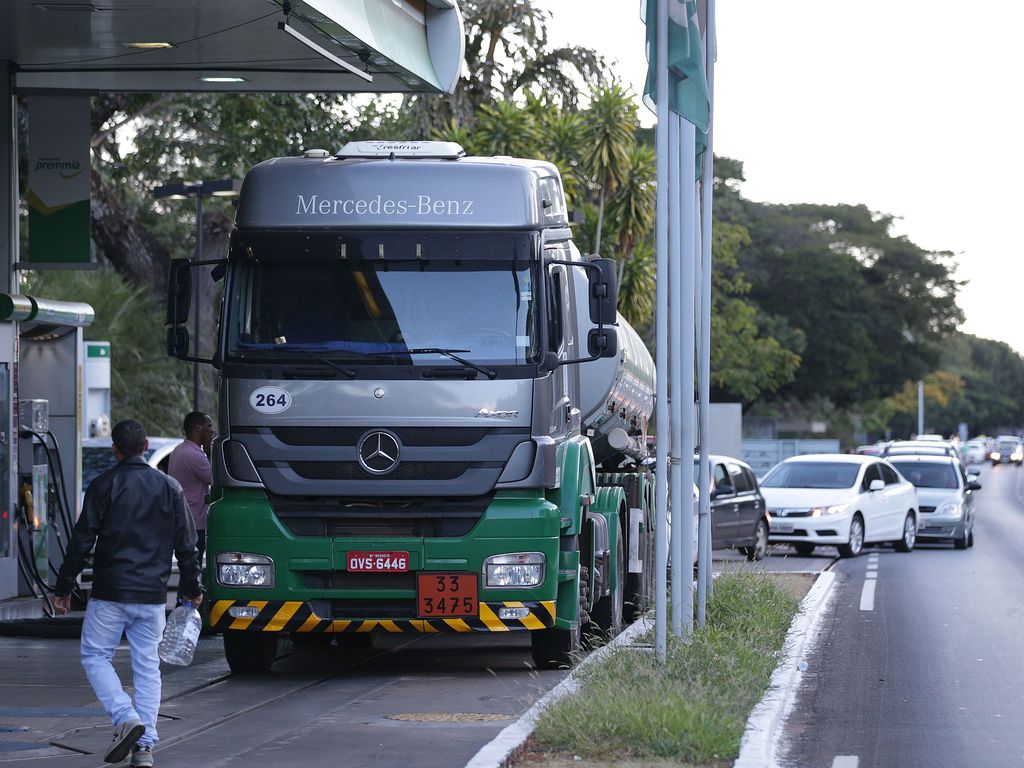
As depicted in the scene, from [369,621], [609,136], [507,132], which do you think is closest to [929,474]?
[609,136]

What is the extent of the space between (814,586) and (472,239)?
30.8ft

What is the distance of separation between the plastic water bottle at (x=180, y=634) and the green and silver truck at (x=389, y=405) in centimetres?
221

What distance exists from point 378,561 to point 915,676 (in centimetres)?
403

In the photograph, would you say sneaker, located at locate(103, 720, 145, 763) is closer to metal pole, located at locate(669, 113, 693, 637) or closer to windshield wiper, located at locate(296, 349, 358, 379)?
windshield wiper, located at locate(296, 349, 358, 379)

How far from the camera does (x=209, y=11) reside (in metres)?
13.6

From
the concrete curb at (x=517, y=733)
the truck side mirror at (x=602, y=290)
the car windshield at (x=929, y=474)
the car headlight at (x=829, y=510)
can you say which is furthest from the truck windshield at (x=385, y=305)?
the car windshield at (x=929, y=474)

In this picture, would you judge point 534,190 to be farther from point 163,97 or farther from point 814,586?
point 163,97

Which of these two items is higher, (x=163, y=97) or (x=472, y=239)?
(x=163, y=97)

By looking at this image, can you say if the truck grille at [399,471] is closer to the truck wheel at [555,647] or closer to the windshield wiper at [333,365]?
the windshield wiper at [333,365]

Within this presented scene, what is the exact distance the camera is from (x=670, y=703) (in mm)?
8828

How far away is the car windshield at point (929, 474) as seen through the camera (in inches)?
1193

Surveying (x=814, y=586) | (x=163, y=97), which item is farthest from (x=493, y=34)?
(x=814, y=586)

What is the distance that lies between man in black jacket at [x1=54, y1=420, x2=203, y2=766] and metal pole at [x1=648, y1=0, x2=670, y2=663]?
3323 mm

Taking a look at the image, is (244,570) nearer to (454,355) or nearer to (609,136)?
(454,355)
